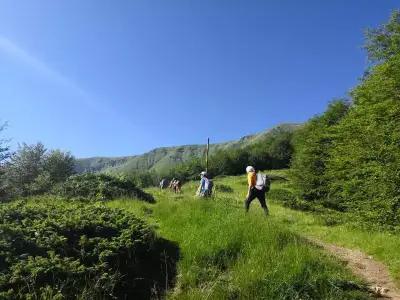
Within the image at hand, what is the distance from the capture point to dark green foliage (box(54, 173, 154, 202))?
1970cm

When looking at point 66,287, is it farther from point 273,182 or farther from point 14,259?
point 273,182

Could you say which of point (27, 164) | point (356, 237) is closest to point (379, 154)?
point (356, 237)

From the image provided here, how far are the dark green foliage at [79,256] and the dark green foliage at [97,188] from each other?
871 cm

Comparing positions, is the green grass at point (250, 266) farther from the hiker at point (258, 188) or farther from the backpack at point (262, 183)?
the backpack at point (262, 183)

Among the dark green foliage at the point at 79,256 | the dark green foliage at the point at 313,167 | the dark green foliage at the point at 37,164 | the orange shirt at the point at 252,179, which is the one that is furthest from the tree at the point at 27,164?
the dark green foliage at the point at 79,256

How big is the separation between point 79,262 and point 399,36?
1005 inches

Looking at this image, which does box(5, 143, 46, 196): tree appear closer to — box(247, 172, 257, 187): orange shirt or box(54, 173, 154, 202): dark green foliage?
box(54, 173, 154, 202): dark green foliage

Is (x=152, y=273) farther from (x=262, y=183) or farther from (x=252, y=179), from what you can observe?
(x=252, y=179)

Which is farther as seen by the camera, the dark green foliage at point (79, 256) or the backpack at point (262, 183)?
the backpack at point (262, 183)

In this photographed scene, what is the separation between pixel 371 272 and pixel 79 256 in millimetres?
5964

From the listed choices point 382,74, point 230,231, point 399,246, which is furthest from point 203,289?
point 382,74

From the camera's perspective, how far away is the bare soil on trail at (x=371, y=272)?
323 inches

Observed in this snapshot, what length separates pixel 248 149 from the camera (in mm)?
105375

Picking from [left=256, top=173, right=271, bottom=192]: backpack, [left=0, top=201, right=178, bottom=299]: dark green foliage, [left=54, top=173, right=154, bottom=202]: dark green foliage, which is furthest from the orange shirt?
[left=0, top=201, right=178, bottom=299]: dark green foliage
